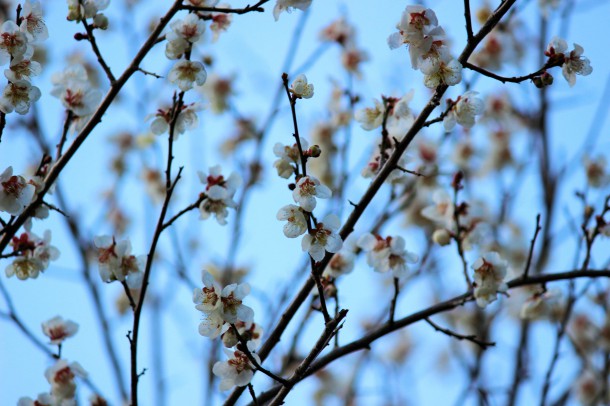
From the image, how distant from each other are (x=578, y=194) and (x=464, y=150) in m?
2.22

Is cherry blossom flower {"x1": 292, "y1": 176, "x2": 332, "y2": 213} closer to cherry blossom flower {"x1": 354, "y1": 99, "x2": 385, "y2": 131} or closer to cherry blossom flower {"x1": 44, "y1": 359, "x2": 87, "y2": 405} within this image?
cherry blossom flower {"x1": 354, "y1": 99, "x2": 385, "y2": 131}

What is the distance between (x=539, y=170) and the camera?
4.61 meters

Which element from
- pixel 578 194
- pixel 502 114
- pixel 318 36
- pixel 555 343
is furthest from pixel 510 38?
pixel 555 343

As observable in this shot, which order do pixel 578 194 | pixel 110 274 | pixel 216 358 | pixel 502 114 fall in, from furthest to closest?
1. pixel 502 114
2. pixel 216 358
3. pixel 578 194
4. pixel 110 274

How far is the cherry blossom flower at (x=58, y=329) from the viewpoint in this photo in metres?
2.28

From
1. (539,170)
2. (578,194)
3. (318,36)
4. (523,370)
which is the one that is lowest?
(523,370)

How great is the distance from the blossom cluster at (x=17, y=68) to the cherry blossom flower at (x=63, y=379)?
0.82m

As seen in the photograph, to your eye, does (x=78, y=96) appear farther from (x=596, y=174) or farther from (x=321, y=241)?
(x=596, y=174)

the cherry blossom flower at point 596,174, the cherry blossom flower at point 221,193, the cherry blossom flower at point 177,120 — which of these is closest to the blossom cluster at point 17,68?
the cherry blossom flower at point 177,120

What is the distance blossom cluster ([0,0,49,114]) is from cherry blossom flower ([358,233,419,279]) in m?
1.18

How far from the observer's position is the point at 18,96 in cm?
186

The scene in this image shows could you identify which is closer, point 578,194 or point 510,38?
point 578,194

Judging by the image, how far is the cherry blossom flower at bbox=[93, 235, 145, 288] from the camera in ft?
7.16

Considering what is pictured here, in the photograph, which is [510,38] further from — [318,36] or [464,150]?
[318,36]
